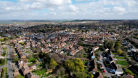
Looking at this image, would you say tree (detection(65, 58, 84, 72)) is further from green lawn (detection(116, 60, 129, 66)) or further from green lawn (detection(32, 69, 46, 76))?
green lawn (detection(116, 60, 129, 66))

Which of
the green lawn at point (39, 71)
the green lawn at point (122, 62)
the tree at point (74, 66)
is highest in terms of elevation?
the tree at point (74, 66)

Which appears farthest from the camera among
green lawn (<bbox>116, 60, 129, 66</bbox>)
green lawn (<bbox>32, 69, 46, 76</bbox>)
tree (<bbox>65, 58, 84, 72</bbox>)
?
green lawn (<bbox>116, 60, 129, 66</bbox>)

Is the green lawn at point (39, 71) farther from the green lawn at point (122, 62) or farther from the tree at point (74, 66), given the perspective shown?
the green lawn at point (122, 62)

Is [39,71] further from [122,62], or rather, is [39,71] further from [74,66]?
[122,62]

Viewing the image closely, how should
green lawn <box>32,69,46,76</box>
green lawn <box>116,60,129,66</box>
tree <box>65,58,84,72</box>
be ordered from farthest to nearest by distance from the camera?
1. green lawn <box>116,60,129,66</box>
2. green lawn <box>32,69,46,76</box>
3. tree <box>65,58,84,72</box>

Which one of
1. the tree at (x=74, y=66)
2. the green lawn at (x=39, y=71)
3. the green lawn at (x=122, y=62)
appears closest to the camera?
the tree at (x=74, y=66)

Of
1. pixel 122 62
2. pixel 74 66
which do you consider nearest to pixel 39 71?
pixel 74 66

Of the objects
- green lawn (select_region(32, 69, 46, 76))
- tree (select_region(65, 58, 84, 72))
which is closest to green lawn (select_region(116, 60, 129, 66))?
tree (select_region(65, 58, 84, 72))

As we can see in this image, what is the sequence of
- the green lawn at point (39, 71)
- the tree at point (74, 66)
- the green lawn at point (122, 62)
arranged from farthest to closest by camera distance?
the green lawn at point (122, 62) < the green lawn at point (39, 71) < the tree at point (74, 66)

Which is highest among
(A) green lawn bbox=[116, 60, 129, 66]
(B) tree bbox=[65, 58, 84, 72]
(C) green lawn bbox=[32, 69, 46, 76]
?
(B) tree bbox=[65, 58, 84, 72]

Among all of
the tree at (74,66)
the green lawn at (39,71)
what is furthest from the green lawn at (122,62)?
the green lawn at (39,71)

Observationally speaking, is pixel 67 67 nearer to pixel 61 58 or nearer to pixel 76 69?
pixel 76 69

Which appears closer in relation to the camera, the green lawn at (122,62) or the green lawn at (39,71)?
the green lawn at (39,71)
